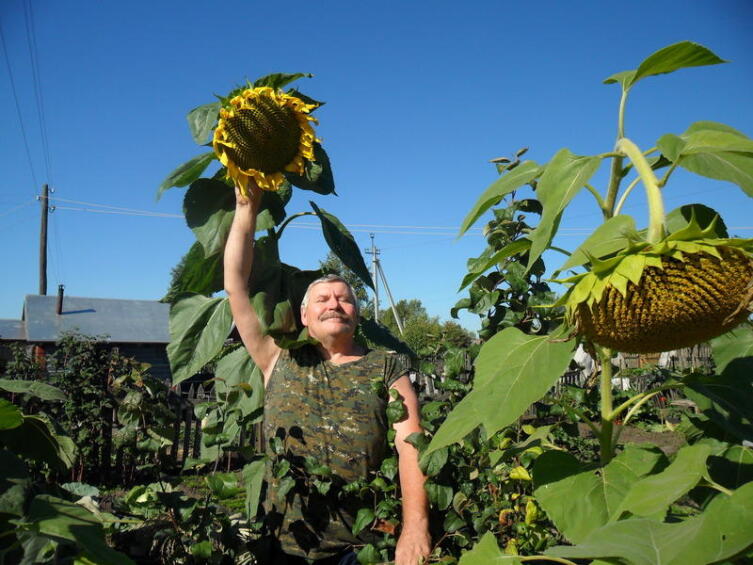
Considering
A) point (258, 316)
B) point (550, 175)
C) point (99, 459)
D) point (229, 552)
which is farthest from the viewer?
point (99, 459)

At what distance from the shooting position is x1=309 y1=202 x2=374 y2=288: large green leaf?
7.68ft

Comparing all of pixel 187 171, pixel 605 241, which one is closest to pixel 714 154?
pixel 605 241

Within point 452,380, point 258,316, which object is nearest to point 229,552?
point 258,316

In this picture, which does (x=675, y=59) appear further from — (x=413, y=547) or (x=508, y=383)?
(x=413, y=547)

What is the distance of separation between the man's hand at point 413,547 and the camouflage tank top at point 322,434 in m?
0.24

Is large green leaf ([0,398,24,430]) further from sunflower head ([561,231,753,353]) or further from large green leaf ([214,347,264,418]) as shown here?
large green leaf ([214,347,264,418])

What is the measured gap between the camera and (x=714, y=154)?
3.18 ft

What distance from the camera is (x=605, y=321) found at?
0.90 meters

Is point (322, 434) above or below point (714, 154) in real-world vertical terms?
below

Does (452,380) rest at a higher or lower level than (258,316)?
lower

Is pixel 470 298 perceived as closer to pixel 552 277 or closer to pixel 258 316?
pixel 258 316

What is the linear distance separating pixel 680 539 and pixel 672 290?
345 mm

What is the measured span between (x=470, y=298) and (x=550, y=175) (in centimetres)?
96

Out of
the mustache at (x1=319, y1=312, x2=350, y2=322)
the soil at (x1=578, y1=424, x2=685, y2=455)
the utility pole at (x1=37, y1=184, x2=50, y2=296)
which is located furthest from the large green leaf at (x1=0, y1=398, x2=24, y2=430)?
the utility pole at (x1=37, y1=184, x2=50, y2=296)
